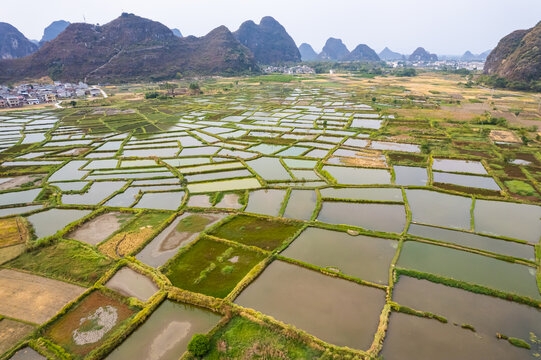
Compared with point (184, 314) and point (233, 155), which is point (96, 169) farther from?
point (184, 314)

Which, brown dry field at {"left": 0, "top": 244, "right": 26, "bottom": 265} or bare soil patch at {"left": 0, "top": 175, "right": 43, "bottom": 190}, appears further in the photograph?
bare soil patch at {"left": 0, "top": 175, "right": 43, "bottom": 190}

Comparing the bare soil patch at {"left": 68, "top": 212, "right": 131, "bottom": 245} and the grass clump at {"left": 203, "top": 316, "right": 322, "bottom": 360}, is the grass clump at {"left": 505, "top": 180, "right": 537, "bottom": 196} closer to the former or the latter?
the grass clump at {"left": 203, "top": 316, "right": 322, "bottom": 360}

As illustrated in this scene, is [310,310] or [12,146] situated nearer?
[310,310]

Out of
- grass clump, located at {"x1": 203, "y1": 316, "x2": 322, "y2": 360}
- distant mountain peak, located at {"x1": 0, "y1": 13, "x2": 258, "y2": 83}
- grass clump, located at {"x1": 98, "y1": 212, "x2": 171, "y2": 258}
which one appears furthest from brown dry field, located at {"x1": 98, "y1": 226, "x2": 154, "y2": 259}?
distant mountain peak, located at {"x1": 0, "y1": 13, "x2": 258, "y2": 83}

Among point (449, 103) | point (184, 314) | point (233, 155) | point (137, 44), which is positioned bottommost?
point (184, 314)

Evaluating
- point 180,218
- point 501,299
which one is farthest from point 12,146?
point 501,299

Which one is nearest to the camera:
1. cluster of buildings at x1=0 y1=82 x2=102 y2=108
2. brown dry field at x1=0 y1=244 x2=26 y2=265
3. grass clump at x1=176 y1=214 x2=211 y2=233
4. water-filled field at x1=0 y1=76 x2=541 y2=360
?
water-filled field at x1=0 y1=76 x2=541 y2=360
